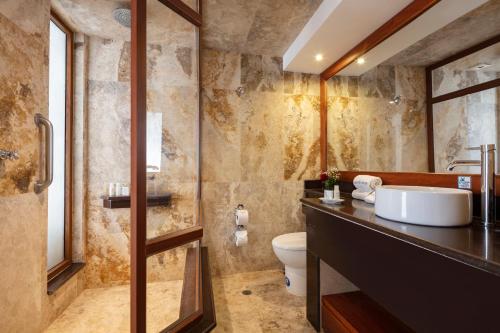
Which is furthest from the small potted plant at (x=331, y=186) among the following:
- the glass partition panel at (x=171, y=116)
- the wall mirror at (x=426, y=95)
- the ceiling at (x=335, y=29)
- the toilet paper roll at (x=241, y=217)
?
the ceiling at (x=335, y=29)

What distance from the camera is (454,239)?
92 cm

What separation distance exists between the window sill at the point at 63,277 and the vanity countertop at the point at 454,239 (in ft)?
7.25

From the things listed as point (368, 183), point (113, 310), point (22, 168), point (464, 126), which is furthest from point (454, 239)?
point (113, 310)

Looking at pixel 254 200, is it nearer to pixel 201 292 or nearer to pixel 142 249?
pixel 201 292

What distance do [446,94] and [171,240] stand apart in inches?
74.5

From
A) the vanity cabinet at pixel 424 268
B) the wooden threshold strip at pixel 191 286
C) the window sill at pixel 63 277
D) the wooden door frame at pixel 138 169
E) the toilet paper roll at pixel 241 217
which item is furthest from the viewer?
the toilet paper roll at pixel 241 217

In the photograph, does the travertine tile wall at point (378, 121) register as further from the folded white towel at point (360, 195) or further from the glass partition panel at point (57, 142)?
the glass partition panel at point (57, 142)

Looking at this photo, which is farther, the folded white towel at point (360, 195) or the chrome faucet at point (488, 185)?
the folded white towel at point (360, 195)

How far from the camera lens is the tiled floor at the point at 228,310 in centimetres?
178

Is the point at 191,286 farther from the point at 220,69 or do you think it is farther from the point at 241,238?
the point at 220,69

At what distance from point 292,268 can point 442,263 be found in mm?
1553

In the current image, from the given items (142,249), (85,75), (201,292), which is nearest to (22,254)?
(142,249)

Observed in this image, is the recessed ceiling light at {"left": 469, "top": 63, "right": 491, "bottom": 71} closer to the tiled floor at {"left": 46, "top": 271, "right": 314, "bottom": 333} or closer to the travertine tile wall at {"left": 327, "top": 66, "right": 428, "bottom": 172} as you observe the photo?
the travertine tile wall at {"left": 327, "top": 66, "right": 428, "bottom": 172}

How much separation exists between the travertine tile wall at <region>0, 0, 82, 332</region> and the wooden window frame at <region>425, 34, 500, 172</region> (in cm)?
258
